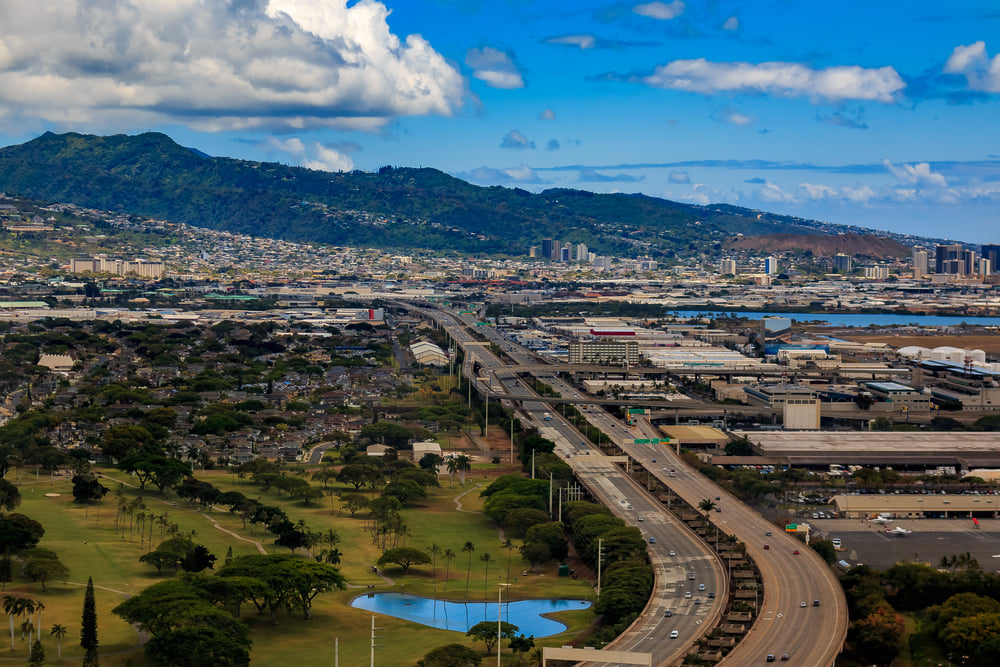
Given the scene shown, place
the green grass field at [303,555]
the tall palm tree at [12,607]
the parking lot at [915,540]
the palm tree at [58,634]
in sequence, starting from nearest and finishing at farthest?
the palm tree at [58,634] → the green grass field at [303,555] → the tall palm tree at [12,607] → the parking lot at [915,540]

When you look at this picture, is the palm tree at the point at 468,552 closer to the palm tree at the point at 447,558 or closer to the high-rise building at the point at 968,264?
the palm tree at the point at 447,558

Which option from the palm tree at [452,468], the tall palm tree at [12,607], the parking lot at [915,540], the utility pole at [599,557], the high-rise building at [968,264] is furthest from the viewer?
the high-rise building at [968,264]

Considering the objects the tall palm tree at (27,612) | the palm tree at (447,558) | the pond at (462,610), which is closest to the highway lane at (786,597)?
the pond at (462,610)

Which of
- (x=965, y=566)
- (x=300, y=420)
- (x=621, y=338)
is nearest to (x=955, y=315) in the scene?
(x=621, y=338)

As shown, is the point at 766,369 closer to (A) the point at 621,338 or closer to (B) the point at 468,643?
(A) the point at 621,338

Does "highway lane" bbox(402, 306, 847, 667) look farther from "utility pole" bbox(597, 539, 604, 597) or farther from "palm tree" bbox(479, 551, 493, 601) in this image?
"palm tree" bbox(479, 551, 493, 601)

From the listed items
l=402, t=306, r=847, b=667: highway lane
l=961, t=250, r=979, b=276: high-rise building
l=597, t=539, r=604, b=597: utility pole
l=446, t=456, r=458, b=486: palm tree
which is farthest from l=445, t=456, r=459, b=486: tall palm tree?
l=961, t=250, r=979, b=276: high-rise building

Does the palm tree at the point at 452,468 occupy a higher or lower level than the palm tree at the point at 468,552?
higher
